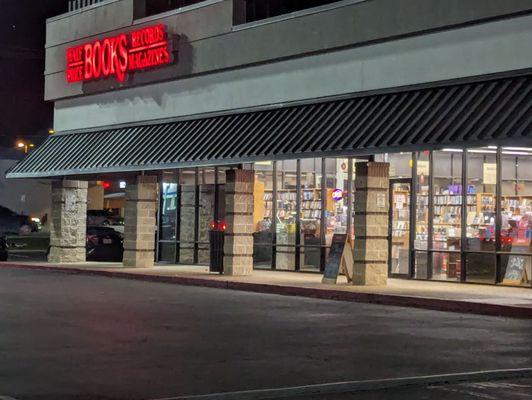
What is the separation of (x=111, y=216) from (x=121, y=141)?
37350mm

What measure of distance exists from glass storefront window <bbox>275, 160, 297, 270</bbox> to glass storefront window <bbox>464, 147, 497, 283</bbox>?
6440mm

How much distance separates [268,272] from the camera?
28.8m

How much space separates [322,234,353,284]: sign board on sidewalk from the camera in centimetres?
2364

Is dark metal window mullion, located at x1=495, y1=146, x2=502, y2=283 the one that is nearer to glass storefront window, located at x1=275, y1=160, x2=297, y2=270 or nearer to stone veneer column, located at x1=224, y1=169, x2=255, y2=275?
stone veneer column, located at x1=224, y1=169, x2=255, y2=275

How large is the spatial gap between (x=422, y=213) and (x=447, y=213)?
811mm

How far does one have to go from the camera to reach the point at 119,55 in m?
31.4

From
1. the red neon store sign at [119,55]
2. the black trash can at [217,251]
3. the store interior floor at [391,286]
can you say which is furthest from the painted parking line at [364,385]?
the red neon store sign at [119,55]

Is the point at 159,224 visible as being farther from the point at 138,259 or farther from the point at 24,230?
the point at 24,230

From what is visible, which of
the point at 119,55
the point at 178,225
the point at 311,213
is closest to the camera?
the point at 311,213

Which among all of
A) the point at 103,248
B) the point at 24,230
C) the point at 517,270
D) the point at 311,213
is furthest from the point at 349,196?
→ the point at 24,230

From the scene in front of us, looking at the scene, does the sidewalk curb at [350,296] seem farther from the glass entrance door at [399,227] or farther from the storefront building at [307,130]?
the glass entrance door at [399,227]

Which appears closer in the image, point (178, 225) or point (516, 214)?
point (516, 214)

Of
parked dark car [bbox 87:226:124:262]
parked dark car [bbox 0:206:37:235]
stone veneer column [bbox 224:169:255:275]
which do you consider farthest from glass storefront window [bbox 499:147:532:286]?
parked dark car [bbox 0:206:37:235]

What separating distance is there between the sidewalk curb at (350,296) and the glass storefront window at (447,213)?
454 cm
